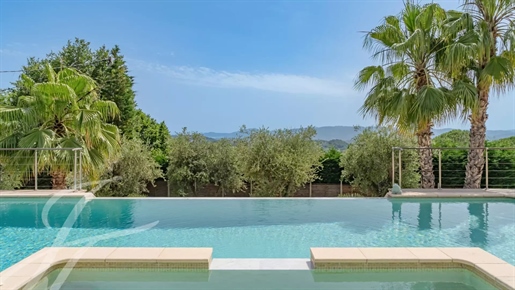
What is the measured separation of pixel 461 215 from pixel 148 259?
6.75 metres

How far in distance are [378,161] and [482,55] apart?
405 cm

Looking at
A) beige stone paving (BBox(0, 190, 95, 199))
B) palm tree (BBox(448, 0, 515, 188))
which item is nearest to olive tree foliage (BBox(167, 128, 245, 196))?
beige stone paving (BBox(0, 190, 95, 199))

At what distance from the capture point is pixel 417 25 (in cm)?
1050

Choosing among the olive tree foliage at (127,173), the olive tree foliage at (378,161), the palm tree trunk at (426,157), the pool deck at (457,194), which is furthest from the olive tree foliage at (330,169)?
the olive tree foliage at (127,173)

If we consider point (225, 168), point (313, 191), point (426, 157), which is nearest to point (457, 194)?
point (426, 157)

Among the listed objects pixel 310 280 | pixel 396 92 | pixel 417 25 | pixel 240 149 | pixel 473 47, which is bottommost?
pixel 310 280

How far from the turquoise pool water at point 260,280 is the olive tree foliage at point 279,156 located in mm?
7799

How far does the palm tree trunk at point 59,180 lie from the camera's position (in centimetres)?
1079

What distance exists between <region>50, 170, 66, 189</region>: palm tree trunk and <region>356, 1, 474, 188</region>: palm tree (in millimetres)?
8647

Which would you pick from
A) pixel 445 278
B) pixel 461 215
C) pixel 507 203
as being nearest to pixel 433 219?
pixel 461 215

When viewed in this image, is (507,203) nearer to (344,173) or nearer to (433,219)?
(433,219)

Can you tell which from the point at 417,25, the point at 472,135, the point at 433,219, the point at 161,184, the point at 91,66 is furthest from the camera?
the point at 91,66

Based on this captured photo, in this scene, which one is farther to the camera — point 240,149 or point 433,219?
point 240,149

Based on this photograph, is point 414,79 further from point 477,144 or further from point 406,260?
point 406,260
